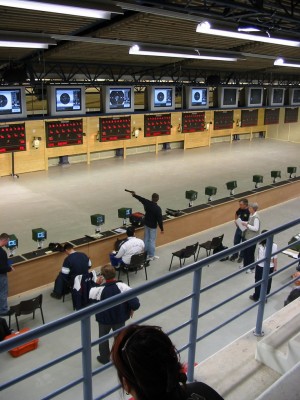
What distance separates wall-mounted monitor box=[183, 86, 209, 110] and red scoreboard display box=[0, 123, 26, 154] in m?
5.41

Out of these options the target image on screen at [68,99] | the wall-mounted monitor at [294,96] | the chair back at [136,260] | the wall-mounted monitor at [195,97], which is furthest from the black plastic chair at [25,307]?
the wall-mounted monitor at [294,96]

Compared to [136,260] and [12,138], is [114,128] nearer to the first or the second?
[12,138]

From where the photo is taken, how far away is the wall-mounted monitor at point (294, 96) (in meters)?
17.4

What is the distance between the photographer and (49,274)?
28.3 feet

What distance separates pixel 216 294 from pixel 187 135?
17.6 meters

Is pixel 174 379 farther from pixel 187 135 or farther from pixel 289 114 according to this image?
pixel 187 135

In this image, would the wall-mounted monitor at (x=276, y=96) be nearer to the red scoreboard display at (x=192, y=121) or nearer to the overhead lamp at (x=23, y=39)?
the red scoreboard display at (x=192, y=121)

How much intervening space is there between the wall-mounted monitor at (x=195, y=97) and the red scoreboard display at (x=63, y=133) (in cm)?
364

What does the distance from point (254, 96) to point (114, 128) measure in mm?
6141

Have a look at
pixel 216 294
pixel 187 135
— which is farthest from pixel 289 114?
pixel 216 294

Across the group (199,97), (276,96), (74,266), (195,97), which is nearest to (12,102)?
(74,266)

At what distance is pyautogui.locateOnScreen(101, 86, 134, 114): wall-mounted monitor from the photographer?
11.5 m

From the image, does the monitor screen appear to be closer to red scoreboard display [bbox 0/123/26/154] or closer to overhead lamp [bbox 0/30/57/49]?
red scoreboard display [bbox 0/123/26/154]

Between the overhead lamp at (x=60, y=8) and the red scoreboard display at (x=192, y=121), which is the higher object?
the overhead lamp at (x=60, y=8)
